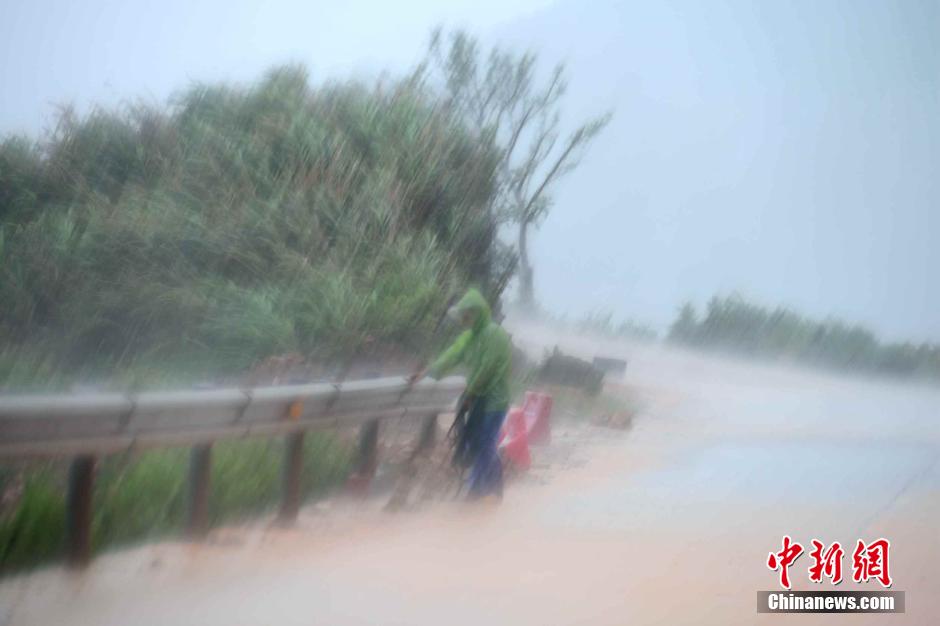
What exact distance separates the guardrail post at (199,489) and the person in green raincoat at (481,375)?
141 cm

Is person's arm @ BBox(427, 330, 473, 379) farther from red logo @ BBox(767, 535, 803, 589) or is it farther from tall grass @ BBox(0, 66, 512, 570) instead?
red logo @ BBox(767, 535, 803, 589)

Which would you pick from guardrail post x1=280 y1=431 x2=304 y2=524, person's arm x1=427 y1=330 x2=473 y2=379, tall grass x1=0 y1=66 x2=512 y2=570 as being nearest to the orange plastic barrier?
person's arm x1=427 y1=330 x2=473 y2=379

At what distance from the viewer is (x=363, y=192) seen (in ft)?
27.3

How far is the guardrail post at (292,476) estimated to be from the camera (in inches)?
281

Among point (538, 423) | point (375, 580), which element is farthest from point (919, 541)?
point (375, 580)

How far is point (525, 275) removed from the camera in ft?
25.3

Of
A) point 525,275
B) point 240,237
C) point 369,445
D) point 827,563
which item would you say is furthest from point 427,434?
point 827,563

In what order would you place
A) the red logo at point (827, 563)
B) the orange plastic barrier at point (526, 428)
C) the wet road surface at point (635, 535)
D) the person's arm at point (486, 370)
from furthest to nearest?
the orange plastic barrier at point (526, 428) → the person's arm at point (486, 370) → the red logo at point (827, 563) → the wet road surface at point (635, 535)

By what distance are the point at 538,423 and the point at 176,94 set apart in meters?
3.50

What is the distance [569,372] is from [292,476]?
189 centimetres

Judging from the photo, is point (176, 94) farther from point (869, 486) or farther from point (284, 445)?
point (869, 486)

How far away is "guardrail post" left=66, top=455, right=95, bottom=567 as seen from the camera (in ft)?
20.2

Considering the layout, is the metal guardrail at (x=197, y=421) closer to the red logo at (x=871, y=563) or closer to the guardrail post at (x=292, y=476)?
the guardrail post at (x=292, y=476)

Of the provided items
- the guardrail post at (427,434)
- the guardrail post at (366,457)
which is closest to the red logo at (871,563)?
the guardrail post at (427,434)
